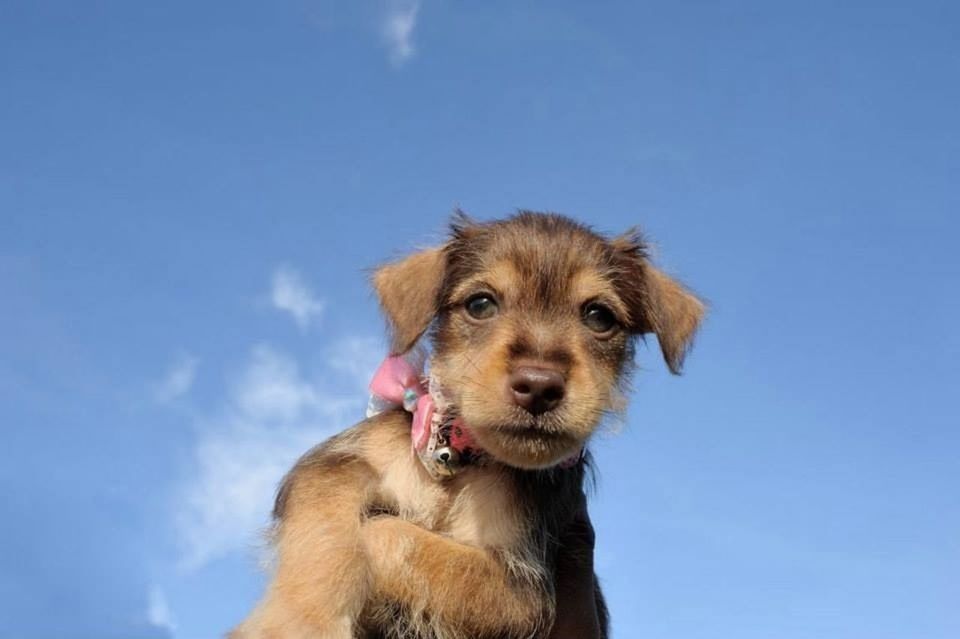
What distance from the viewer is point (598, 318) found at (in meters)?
5.21

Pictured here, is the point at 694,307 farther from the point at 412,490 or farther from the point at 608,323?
the point at 412,490

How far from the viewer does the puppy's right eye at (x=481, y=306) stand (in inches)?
201

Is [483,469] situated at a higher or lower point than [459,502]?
higher

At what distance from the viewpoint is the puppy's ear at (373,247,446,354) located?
5.20 m

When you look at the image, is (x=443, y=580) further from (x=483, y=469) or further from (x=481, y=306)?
(x=481, y=306)

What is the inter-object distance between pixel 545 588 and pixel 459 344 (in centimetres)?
148

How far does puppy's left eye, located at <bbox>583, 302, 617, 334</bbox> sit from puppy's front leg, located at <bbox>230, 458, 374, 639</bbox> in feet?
5.08

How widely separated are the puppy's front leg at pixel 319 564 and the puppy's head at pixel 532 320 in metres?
0.79

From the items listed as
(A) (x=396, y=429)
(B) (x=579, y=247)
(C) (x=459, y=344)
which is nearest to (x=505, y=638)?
(A) (x=396, y=429)

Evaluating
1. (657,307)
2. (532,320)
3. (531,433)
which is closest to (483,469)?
(531,433)

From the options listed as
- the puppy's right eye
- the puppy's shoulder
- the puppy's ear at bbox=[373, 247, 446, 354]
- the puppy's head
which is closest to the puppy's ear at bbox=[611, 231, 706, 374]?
the puppy's head

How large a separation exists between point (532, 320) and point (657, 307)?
120cm

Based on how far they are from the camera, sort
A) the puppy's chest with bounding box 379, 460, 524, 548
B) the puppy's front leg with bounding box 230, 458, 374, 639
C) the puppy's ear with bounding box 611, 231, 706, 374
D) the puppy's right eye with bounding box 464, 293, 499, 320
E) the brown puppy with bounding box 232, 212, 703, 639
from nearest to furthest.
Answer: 1. the puppy's front leg with bounding box 230, 458, 374, 639
2. the brown puppy with bounding box 232, 212, 703, 639
3. the puppy's chest with bounding box 379, 460, 524, 548
4. the puppy's right eye with bounding box 464, 293, 499, 320
5. the puppy's ear with bounding box 611, 231, 706, 374

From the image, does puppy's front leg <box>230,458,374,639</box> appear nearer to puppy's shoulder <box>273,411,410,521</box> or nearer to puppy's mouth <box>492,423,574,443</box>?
puppy's shoulder <box>273,411,410,521</box>
